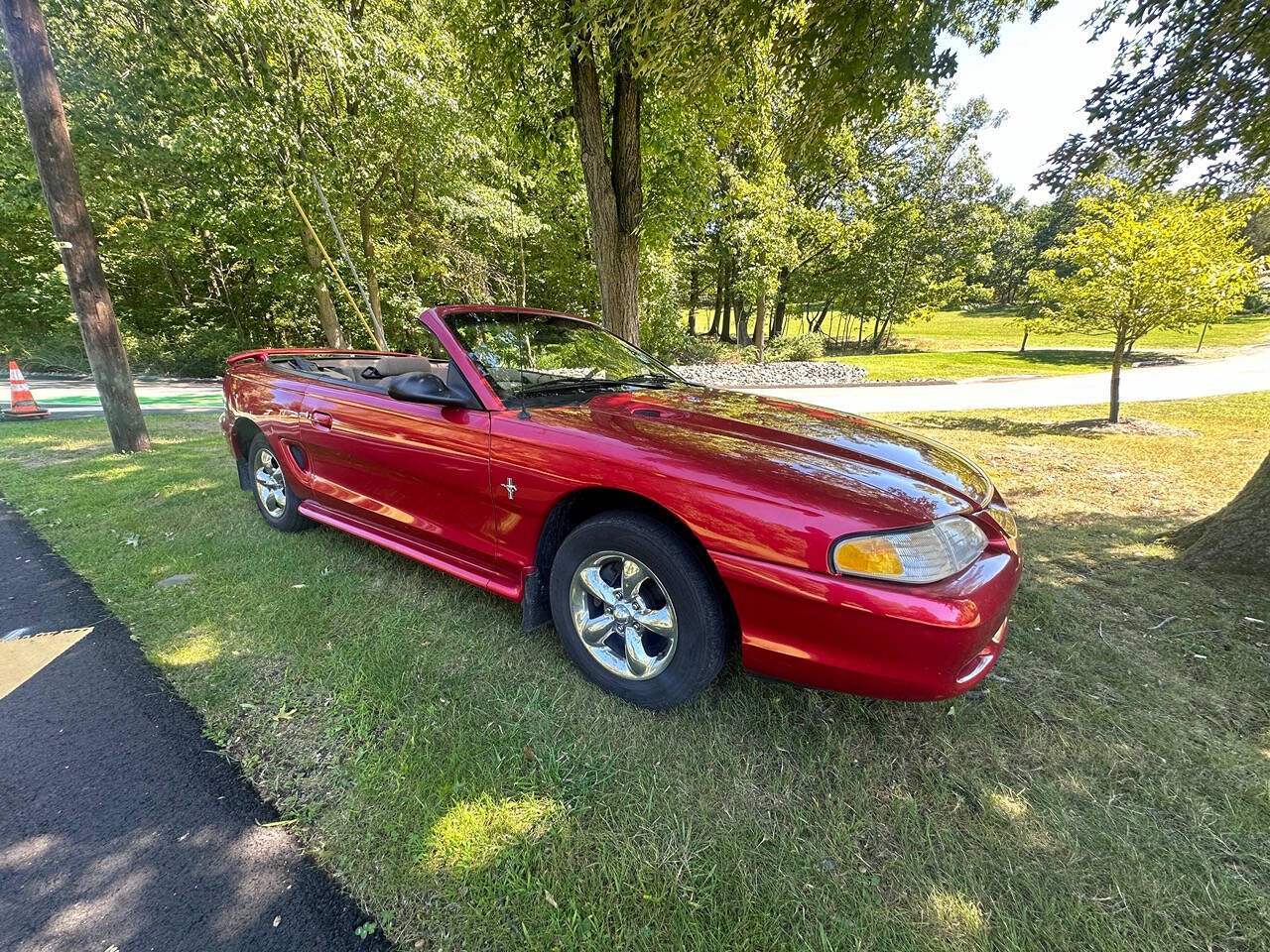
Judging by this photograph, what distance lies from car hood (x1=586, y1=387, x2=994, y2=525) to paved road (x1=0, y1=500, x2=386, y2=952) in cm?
174

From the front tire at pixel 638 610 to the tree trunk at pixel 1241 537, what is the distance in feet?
11.4

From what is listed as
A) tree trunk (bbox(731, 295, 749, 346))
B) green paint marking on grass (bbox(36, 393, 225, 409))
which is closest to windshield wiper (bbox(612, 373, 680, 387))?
green paint marking on grass (bbox(36, 393, 225, 409))

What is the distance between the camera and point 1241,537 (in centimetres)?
321

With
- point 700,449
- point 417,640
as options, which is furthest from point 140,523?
point 700,449

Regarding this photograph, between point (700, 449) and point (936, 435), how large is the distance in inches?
305

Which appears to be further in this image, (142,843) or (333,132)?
(333,132)

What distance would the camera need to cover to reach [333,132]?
35.5ft

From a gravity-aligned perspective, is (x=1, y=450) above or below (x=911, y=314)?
below

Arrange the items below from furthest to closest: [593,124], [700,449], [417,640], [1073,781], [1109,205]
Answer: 1. [1109,205]
2. [593,124]
3. [417,640]
4. [700,449]
5. [1073,781]

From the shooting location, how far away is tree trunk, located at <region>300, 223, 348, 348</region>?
42.6ft

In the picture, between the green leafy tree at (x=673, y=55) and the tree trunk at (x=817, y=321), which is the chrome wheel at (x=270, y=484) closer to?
the green leafy tree at (x=673, y=55)

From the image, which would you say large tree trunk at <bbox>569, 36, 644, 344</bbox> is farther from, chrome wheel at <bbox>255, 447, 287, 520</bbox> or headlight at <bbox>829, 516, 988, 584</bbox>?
headlight at <bbox>829, 516, 988, 584</bbox>

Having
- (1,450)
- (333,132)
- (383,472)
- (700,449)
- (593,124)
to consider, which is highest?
(333,132)

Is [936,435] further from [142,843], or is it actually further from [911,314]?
[911,314]
